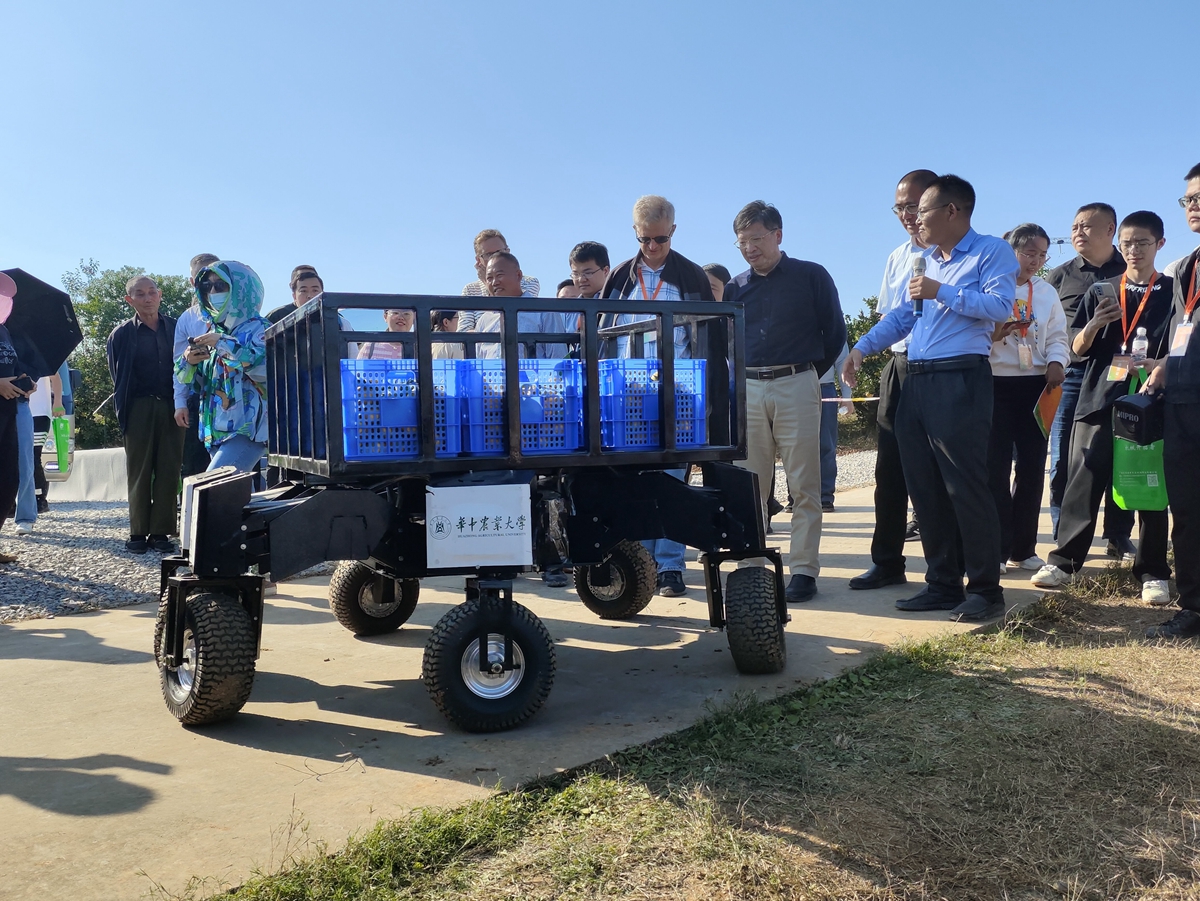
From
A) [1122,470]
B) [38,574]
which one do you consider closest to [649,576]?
[1122,470]

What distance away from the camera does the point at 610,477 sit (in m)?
3.72

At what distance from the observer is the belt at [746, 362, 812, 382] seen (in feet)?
17.4

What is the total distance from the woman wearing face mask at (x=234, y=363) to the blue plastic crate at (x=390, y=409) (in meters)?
2.25

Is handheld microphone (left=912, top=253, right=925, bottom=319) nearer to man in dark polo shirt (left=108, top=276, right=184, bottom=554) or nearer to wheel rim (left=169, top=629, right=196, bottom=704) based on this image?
wheel rim (left=169, top=629, right=196, bottom=704)

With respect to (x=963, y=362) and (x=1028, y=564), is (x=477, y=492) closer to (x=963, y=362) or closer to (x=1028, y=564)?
(x=963, y=362)

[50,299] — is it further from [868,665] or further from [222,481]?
[868,665]

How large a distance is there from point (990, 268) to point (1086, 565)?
7.74 ft

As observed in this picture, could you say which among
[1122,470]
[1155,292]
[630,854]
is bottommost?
[630,854]

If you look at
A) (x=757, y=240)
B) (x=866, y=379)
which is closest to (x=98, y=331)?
(x=866, y=379)

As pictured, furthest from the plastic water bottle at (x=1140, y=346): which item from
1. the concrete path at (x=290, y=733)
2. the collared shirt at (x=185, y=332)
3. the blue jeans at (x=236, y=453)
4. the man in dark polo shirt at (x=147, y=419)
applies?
the man in dark polo shirt at (x=147, y=419)

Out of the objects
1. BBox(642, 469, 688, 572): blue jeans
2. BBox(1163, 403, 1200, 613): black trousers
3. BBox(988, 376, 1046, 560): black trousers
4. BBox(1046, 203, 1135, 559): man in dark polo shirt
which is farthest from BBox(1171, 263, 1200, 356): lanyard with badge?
BBox(642, 469, 688, 572): blue jeans

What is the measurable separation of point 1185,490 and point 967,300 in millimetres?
1309

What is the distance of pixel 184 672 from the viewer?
3.40 meters

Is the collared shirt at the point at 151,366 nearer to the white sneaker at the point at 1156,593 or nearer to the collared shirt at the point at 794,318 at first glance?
the collared shirt at the point at 794,318
